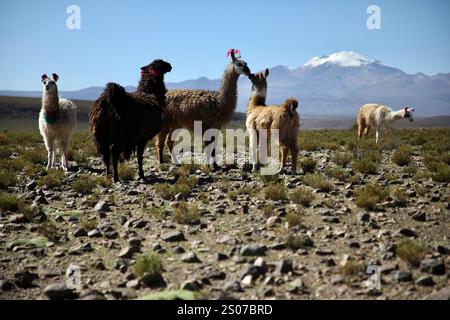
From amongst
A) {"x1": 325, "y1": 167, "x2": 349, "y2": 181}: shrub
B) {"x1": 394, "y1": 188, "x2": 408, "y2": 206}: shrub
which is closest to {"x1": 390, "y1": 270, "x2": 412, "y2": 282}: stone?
{"x1": 394, "y1": 188, "x2": 408, "y2": 206}: shrub

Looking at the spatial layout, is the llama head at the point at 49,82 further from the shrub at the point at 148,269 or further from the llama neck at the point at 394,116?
the llama neck at the point at 394,116

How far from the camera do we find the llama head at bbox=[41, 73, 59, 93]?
11.3 meters

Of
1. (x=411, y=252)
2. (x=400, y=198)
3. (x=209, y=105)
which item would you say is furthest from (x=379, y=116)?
(x=411, y=252)

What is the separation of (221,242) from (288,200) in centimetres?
248

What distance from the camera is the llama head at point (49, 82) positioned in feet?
37.2

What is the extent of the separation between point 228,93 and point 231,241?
664 cm

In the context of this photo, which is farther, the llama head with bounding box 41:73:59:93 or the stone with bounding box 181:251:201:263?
the llama head with bounding box 41:73:59:93

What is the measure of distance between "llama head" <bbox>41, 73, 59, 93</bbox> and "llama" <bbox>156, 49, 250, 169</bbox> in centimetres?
299

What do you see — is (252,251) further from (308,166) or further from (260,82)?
(260,82)

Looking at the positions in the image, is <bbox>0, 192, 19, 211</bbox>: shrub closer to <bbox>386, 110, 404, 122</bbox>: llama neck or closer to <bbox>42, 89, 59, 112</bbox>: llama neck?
<bbox>42, 89, 59, 112</bbox>: llama neck

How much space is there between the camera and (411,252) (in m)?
5.11

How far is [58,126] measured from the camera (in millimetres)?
11797

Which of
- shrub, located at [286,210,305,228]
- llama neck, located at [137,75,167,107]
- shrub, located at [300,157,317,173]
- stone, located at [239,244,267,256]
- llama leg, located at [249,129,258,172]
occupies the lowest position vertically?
stone, located at [239,244,267,256]

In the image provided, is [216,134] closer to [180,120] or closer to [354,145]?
[180,120]
